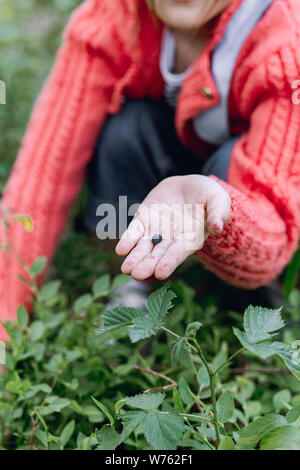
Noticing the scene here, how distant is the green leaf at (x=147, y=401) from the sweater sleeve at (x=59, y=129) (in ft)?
1.95

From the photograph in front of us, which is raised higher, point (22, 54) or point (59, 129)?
point (22, 54)

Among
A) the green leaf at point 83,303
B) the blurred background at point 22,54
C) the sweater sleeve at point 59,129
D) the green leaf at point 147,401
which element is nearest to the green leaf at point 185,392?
the green leaf at point 147,401

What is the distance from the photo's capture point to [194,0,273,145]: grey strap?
92 cm

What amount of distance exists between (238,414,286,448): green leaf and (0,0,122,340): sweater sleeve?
25.9 inches

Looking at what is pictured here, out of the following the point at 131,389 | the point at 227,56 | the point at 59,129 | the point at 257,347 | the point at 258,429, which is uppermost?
the point at 227,56

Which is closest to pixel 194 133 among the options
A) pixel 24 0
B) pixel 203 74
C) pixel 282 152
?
pixel 203 74

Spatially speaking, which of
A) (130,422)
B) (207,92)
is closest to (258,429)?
(130,422)

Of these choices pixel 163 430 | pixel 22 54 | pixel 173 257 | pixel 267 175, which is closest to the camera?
pixel 163 430

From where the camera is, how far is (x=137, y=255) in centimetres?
68

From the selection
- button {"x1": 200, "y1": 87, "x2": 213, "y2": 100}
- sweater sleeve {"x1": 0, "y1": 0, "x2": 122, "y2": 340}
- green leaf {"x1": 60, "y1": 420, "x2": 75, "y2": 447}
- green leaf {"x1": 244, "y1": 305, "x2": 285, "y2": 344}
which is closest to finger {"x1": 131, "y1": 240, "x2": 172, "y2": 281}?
green leaf {"x1": 244, "y1": 305, "x2": 285, "y2": 344}

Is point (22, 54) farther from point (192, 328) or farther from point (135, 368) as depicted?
point (192, 328)

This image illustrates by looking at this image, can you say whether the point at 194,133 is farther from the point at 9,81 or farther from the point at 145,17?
the point at 9,81

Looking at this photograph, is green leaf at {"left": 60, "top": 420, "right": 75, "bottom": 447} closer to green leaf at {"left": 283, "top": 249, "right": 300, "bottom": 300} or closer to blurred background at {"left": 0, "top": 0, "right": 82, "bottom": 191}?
green leaf at {"left": 283, "top": 249, "right": 300, "bottom": 300}

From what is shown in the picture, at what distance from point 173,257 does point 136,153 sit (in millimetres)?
625
